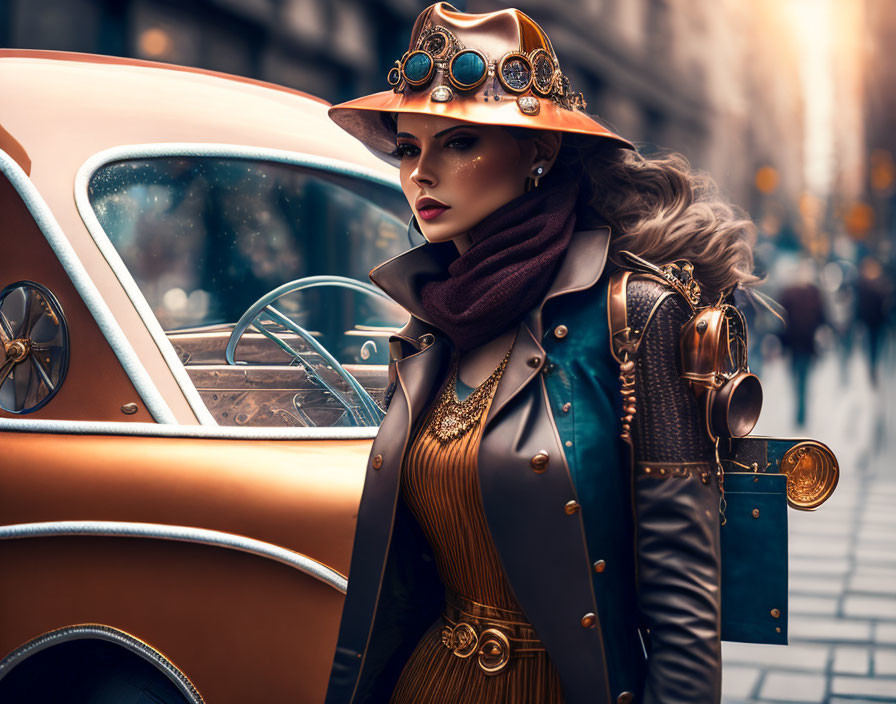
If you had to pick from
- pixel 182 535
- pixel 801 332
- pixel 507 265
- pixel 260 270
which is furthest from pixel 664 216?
pixel 801 332

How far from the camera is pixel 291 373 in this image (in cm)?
307

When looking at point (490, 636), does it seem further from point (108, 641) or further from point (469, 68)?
point (108, 641)

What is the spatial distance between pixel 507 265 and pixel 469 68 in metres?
0.34

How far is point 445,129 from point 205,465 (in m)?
1.22

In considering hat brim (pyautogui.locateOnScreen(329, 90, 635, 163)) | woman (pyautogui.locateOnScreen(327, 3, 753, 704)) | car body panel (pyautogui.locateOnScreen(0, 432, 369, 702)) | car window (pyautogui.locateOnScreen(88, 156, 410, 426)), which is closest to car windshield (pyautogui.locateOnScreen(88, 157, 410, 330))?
car window (pyautogui.locateOnScreen(88, 156, 410, 426))

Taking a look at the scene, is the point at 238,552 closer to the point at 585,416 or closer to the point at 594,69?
the point at 585,416

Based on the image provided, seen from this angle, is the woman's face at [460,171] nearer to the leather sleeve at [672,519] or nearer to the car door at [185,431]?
the leather sleeve at [672,519]

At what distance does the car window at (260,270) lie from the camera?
289 cm

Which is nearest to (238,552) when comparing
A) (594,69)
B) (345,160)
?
(345,160)

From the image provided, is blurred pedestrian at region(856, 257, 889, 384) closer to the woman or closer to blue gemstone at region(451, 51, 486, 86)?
the woman

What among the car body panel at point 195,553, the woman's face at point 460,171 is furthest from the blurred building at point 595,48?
A: the car body panel at point 195,553

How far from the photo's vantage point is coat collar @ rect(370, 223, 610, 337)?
1.69 metres

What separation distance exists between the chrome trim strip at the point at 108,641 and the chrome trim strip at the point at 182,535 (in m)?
0.24

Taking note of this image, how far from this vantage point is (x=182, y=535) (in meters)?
2.47
